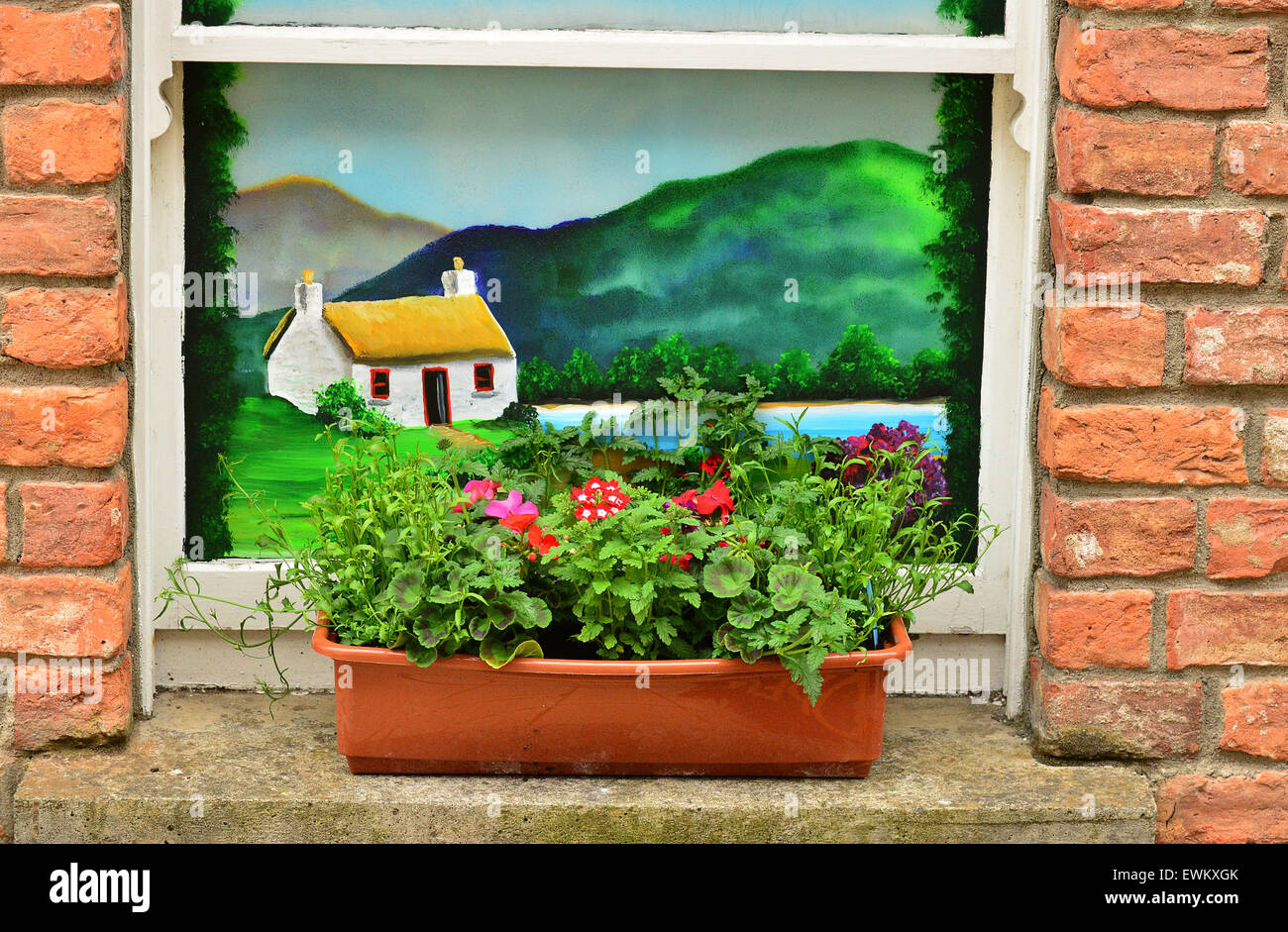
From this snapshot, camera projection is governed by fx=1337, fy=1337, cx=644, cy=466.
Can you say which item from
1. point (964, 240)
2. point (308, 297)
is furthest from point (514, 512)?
point (964, 240)

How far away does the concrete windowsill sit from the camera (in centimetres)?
188

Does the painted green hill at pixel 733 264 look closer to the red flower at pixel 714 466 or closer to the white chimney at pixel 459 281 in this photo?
the white chimney at pixel 459 281

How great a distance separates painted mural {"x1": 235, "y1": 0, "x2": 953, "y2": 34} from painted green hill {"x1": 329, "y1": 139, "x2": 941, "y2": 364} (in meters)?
0.20

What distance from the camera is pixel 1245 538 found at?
1.96 m

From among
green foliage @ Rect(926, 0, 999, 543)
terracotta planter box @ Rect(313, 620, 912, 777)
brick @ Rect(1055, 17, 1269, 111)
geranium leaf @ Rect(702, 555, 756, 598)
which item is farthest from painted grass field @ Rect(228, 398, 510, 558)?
brick @ Rect(1055, 17, 1269, 111)

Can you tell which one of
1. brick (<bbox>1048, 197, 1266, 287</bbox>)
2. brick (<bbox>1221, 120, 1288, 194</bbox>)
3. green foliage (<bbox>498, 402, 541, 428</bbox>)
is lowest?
green foliage (<bbox>498, 402, 541, 428</bbox>)

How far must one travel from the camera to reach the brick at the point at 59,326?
6.29ft

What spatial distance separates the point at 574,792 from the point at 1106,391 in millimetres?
970

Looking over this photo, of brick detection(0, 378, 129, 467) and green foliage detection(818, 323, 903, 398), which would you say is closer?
brick detection(0, 378, 129, 467)

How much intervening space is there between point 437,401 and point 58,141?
0.70 metres

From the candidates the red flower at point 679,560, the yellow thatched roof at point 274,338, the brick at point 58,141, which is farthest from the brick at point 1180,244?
the brick at point 58,141

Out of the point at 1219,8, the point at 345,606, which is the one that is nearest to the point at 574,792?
the point at 345,606

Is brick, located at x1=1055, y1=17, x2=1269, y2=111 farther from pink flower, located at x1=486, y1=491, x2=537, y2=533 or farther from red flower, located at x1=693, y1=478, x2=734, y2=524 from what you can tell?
pink flower, located at x1=486, y1=491, x2=537, y2=533

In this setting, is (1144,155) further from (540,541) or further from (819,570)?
(540,541)
